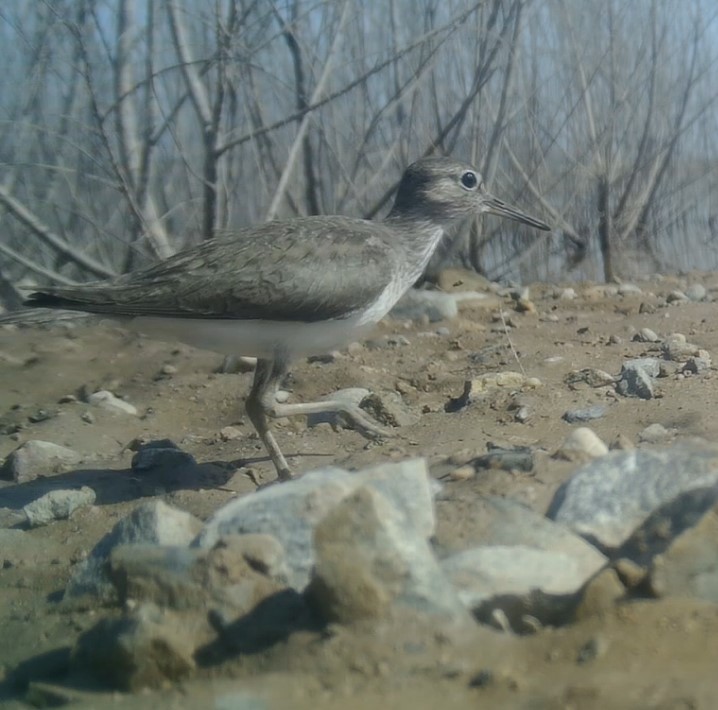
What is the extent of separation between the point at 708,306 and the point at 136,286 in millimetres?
5555

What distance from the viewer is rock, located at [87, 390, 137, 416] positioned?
652 centimetres

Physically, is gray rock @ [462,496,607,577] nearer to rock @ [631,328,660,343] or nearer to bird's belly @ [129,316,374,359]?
bird's belly @ [129,316,374,359]

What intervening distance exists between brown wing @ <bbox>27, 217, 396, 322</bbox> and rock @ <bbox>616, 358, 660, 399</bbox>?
138 cm

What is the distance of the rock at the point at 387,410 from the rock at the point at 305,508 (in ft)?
7.01

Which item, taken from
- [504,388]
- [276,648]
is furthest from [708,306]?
[276,648]

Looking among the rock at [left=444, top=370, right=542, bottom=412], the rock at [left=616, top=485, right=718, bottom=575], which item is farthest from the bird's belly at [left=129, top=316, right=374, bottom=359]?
the rock at [left=616, top=485, right=718, bottom=575]

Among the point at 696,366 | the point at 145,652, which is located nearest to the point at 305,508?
the point at 145,652

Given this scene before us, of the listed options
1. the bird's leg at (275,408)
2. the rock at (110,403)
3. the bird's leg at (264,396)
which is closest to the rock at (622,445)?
the bird's leg at (275,408)

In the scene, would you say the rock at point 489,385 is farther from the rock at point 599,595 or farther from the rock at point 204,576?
the rock at point 599,595

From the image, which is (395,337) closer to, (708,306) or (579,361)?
(579,361)

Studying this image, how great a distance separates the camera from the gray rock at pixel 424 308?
9133mm

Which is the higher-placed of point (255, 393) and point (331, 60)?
point (331, 60)

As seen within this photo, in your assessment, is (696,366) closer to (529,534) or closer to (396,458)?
(396,458)

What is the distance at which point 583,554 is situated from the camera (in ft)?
10.1
